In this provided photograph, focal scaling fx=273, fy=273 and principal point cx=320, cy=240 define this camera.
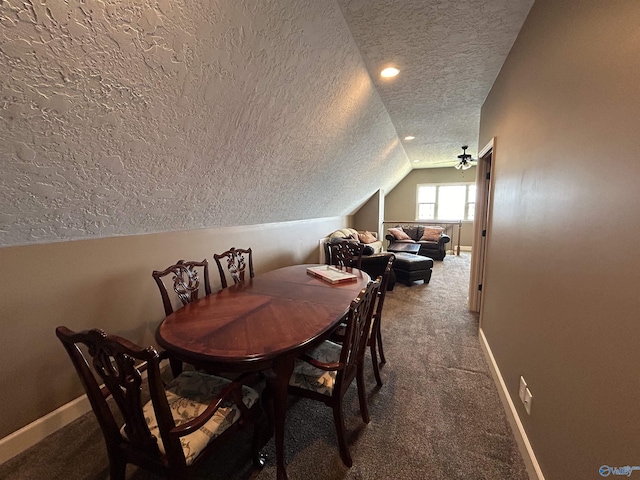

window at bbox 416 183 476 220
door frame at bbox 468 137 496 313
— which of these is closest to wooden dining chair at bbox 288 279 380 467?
door frame at bbox 468 137 496 313

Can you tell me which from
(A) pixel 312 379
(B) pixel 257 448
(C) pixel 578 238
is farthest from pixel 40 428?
(C) pixel 578 238

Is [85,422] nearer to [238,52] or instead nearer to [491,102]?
[238,52]

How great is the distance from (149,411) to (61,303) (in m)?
0.97

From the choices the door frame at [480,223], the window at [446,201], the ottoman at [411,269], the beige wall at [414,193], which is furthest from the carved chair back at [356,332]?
the window at [446,201]

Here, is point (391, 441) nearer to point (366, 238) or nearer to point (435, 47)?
point (435, 47)

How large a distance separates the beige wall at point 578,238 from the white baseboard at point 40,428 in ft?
8.49

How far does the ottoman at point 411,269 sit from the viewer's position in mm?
4523

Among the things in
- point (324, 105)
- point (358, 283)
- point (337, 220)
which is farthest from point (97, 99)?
point (337, 220)

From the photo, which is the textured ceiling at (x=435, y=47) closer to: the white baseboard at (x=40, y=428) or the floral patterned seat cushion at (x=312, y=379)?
the floral patterned seat cushion at (x=312, y=379)

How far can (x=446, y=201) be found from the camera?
823cm

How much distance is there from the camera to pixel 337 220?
20.0 ft

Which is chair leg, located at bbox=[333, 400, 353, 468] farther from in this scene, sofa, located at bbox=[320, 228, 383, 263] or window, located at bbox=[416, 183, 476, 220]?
window, located at bbox=[416, 183, 476, 220]

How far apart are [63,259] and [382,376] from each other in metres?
2.29

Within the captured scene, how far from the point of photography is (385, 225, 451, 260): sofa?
668 centimetres
